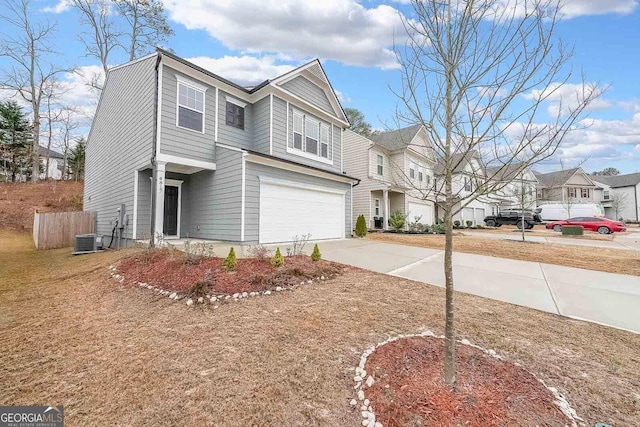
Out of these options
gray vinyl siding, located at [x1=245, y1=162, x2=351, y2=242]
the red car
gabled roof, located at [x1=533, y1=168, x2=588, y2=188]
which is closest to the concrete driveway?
gray vinyl siding, located at [x1=245, y1=162, x2=351, y2=242]

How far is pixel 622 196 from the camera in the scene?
41.4 metres

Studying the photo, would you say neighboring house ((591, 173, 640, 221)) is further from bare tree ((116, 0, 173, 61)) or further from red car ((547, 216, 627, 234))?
bare tree ((116, 0, 173, 61))

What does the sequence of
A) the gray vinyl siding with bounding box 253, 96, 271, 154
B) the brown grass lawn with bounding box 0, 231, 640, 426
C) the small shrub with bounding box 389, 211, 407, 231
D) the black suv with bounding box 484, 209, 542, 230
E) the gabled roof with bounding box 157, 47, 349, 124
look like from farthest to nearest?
the black suv with bounding box 484, 209, 542, 230 < the small shrub with bounding box 389, 211, 407, 231 < the gray vinyl siding with bounding box 253, 96, 271, 154 < the gabled roof with bounding box 157, 47, 349, 124 < the brown grass lawn with bounding box 0, 231, 640, 426

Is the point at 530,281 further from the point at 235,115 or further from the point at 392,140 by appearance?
the point at 392,140

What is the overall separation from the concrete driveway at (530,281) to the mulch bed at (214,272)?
197 centimetres

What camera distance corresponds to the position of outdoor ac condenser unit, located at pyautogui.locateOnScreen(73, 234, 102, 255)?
1059cm

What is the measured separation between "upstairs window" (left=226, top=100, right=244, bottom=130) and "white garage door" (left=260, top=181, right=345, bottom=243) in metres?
3.52

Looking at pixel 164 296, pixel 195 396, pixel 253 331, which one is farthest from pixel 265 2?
pixel 195 396

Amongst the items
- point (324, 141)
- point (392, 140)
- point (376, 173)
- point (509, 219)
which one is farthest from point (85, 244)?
point (509, 219)

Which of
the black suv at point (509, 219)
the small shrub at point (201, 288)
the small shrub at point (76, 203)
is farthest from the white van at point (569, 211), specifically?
the small shrub at point (76, 203)

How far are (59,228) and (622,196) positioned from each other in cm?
6321

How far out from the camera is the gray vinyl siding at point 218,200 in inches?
379

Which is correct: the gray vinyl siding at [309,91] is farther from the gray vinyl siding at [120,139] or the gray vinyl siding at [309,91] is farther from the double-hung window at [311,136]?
the gray vinyl siding at [120,139]

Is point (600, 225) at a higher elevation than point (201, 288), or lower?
higher
